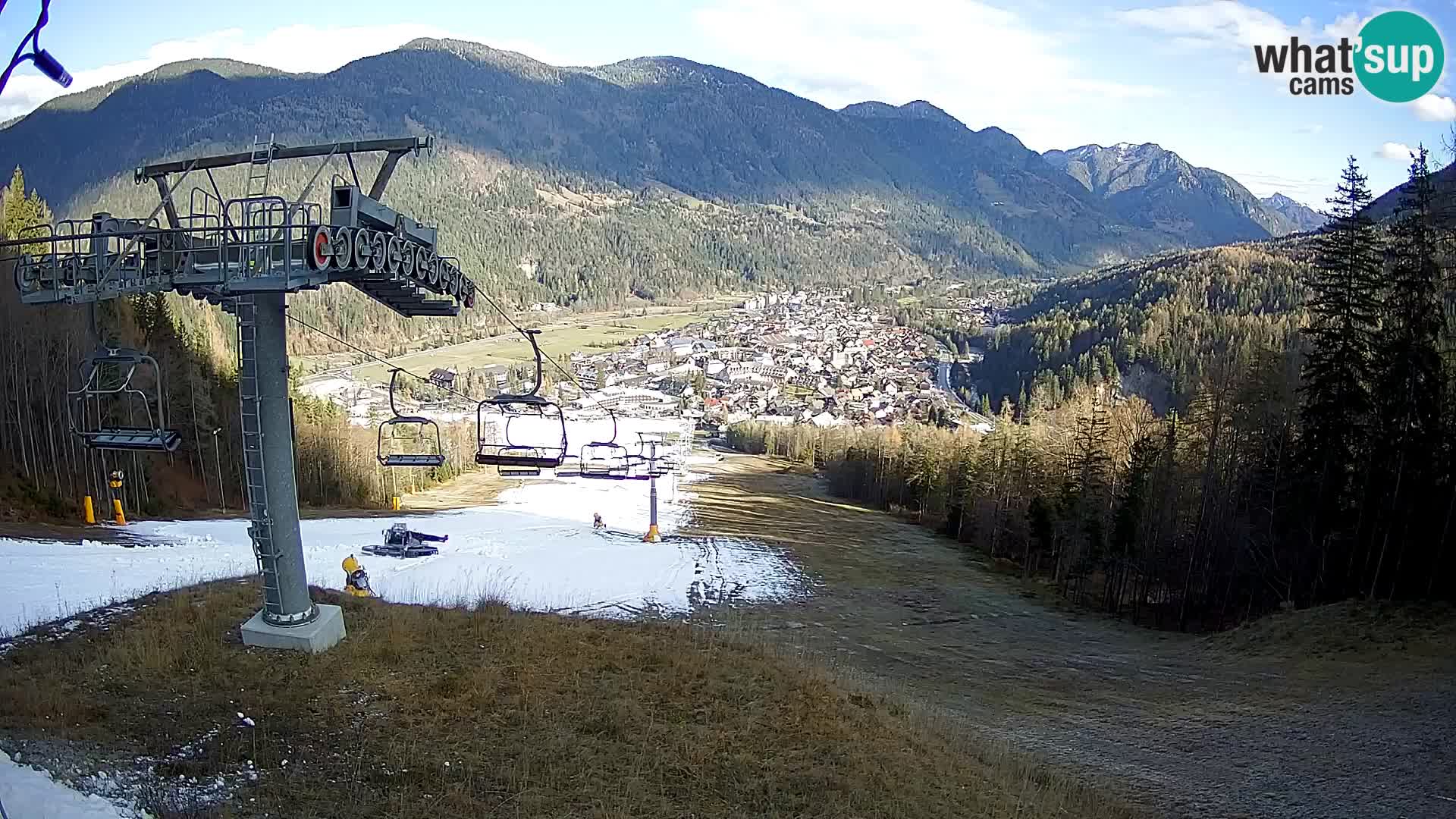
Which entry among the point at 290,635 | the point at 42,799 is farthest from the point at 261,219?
the point at 42,799

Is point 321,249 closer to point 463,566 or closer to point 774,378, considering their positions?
point 463,566

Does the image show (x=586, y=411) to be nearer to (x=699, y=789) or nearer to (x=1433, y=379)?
(x=1433, y=379)

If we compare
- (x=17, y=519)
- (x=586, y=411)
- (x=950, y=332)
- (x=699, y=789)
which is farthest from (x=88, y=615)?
(x=950, y=332)

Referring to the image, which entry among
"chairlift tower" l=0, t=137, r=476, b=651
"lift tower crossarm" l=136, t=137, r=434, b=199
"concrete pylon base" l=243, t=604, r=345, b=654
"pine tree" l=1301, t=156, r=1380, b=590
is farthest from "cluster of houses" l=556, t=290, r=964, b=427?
"lift tower crossarm" l=136, t=137, r=434, b=199

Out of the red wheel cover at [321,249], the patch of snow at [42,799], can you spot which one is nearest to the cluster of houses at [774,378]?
the red wheel cover at [321,249]

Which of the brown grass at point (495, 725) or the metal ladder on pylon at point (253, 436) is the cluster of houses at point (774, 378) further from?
the metal ladder on pylon at point (253, 436)

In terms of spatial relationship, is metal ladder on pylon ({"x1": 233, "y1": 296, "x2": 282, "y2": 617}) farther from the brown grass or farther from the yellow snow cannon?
the yellow snow cannon
